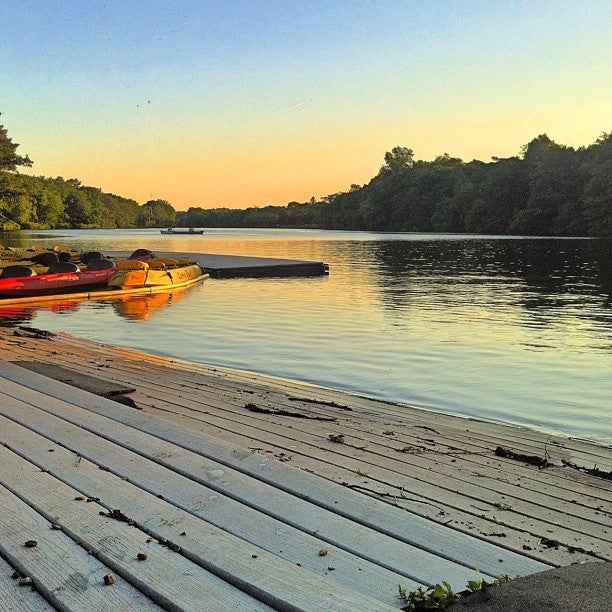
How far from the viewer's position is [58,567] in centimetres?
242

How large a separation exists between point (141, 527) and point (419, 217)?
408 feet

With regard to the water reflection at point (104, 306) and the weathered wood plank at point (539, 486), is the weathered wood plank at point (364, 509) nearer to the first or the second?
the weathered wood plank at point (539, 486)

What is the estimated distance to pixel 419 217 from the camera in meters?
125

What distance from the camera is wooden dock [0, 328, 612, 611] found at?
2.35m

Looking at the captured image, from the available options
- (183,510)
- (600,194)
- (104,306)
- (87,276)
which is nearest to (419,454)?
(183,510)

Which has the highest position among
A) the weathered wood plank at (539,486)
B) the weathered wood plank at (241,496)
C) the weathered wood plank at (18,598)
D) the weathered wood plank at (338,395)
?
the weathered wood plank at (18,598)

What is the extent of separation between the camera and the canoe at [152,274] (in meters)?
24.3

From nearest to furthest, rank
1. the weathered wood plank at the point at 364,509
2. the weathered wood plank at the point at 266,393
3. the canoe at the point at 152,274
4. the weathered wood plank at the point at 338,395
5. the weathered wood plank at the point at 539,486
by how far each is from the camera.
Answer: the weathered wood plank at the point at 364,509 < the weathered wood plank at the point at 539,486 < the weathered wood plank at the point at 266,393 < the weathered wood plank at the point at 338,395 < the canoe at the point at 152,274

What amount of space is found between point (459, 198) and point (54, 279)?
3641 inches

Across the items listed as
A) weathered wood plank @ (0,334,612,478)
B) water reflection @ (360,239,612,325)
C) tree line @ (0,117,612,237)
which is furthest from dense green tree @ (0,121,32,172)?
weathered wood plank @ (0,334,612,478)

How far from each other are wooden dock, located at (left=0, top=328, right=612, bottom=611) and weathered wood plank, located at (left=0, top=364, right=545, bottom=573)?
0.01 m

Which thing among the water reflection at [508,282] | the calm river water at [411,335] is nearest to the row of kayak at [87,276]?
the calm river water at [411,335]

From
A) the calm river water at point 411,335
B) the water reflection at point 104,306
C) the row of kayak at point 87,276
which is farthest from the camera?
the row of kayak at point 87,276

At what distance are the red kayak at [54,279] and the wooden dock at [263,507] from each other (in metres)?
16.0
